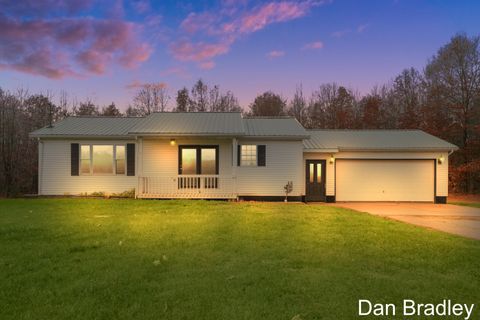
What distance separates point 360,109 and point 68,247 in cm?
2858

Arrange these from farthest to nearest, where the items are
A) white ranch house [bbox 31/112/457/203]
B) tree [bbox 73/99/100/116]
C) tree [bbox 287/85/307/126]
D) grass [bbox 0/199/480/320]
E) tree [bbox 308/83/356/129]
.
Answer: tree [bbox 287/85/307/126] → tree [bbox 73/99/100/116] → tree [bbox 308/83/356/129] → white ranch house [bbox 31/112/457/203] → grass [bbox 0/199/480/320]

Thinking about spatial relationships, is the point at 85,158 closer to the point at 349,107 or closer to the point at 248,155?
the point at 248,155

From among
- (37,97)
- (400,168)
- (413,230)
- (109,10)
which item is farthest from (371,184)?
(37,97)

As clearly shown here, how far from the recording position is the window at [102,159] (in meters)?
14.6

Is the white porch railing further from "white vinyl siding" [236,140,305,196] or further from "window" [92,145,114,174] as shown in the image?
"window" [92,145,114,174]

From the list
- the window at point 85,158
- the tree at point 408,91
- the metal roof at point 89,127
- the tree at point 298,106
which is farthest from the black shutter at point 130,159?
the tree at point 408,91

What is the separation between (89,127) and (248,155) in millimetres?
7790

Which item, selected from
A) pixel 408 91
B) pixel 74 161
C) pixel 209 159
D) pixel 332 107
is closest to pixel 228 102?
pixel 332 107

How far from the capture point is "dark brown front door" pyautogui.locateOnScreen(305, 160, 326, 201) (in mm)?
14852

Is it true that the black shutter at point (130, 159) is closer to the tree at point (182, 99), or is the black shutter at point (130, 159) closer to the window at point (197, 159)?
the window at point (197, 159)

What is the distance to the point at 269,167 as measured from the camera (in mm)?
14180

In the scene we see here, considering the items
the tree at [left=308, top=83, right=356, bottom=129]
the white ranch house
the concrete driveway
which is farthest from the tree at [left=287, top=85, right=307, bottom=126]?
the concrete driveway

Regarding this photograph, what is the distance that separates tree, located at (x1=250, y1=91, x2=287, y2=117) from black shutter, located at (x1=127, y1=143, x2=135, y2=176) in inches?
785

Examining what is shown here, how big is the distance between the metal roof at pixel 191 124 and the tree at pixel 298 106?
17398 mm
